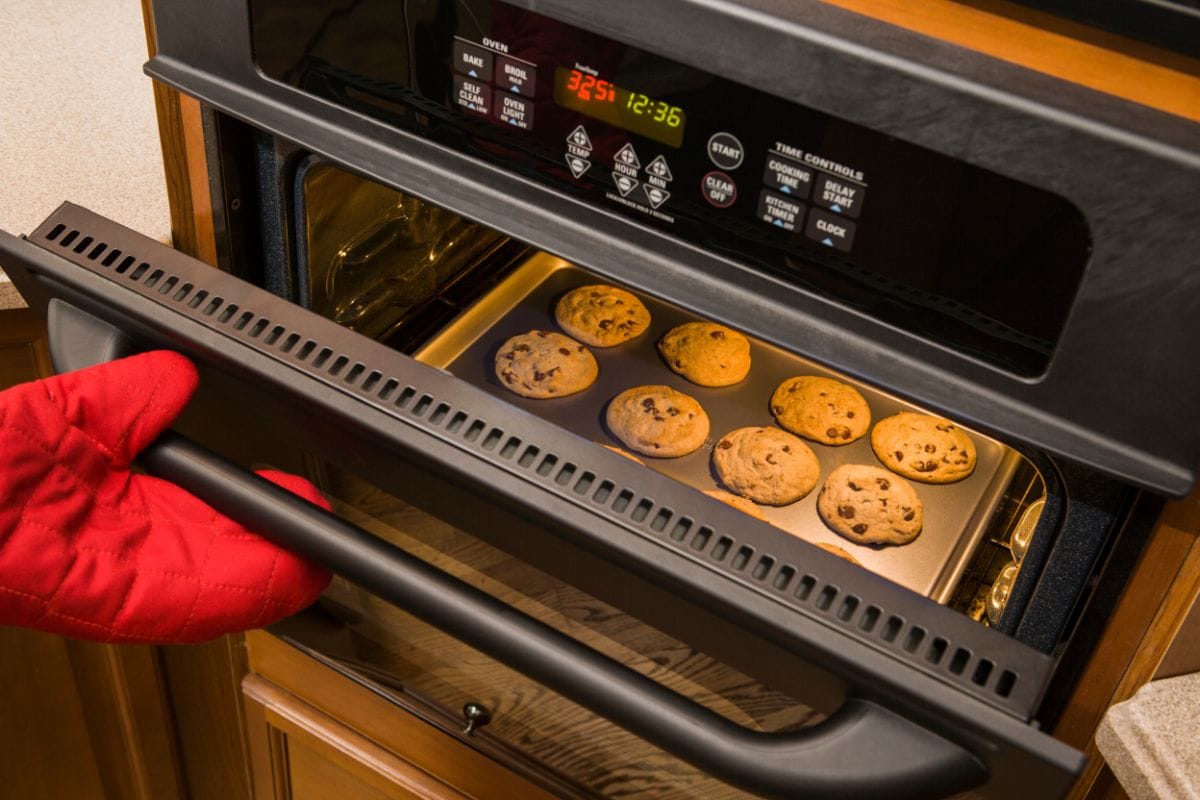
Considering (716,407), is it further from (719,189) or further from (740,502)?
(719,189)

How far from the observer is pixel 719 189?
54 centimetres

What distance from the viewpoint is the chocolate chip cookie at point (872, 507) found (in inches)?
32.8

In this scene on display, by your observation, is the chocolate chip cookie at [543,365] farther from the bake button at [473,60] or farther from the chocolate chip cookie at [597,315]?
the bake button at [473,60]

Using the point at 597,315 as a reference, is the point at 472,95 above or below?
above

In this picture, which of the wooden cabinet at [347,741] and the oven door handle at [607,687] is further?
the wooden cabinet at [347,741]

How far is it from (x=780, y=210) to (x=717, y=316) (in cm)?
6

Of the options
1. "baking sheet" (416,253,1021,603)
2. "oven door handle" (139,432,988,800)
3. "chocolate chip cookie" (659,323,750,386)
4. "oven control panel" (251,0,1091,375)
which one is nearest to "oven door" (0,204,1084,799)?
"oven door handle" (139,432,988,800)

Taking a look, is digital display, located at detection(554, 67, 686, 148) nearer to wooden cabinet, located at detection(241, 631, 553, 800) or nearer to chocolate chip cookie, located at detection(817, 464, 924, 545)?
chocolate chip cookie, located at detection(817, 464, 924, 545)

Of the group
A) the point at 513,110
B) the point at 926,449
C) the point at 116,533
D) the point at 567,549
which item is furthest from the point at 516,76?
the point at 926,449

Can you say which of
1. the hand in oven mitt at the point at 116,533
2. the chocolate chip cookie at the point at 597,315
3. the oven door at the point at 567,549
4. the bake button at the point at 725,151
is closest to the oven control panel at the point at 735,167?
the bake button at the point at 725,151

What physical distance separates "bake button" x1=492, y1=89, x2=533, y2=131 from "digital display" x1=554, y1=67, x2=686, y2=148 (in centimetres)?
2

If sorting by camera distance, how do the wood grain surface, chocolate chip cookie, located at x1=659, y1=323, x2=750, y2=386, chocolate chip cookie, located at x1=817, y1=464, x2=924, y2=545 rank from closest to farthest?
the wood grain surface → chocolate chip cookie, located at x1=817, y1=464, x2=924, y2=545 → chocolate chip cookie, located at x1=659, y1=323, x2=750, y2=386

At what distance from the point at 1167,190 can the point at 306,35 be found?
463 millimetres

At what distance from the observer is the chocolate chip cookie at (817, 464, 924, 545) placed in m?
0.83
